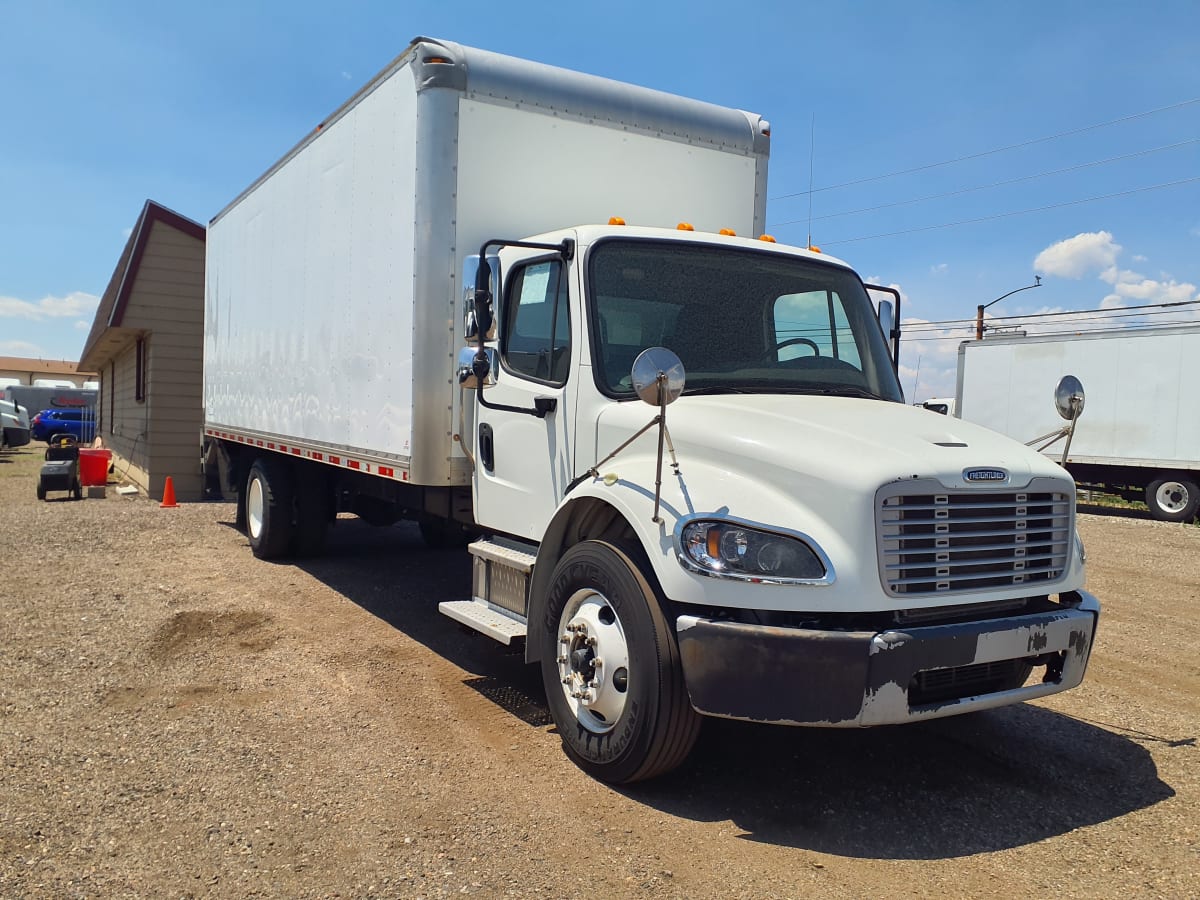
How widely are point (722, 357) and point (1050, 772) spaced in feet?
8.31

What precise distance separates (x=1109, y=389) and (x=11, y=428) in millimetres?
30918

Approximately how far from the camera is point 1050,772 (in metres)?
4.61

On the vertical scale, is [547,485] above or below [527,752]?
above

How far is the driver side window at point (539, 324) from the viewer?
16.6ft

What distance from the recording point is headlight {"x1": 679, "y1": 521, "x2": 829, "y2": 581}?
3.70 metres

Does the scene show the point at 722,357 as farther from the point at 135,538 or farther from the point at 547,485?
the point at 135,538

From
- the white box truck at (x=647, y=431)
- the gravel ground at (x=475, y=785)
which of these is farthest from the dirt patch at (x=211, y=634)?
the white box truck at (x=647, y=431)

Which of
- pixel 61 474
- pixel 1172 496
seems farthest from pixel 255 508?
pixel 1172 496

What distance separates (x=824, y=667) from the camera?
361cm

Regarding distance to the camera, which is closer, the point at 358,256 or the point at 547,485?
the point at 547,485

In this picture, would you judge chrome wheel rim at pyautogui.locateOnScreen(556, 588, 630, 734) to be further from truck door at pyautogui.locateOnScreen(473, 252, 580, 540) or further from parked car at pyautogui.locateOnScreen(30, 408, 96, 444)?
parked car at pyautogui.locateOnScreen(30, 408, 96, 444)

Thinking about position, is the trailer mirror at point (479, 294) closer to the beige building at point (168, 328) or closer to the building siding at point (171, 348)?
the building siding at point (171, 348)

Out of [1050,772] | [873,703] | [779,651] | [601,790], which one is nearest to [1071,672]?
[1050,772]

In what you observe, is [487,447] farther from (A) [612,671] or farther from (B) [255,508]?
(B) [255,508]
